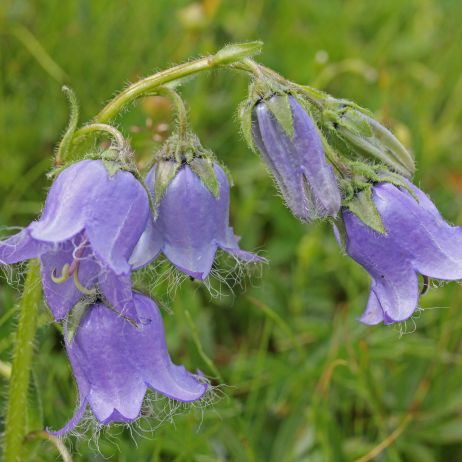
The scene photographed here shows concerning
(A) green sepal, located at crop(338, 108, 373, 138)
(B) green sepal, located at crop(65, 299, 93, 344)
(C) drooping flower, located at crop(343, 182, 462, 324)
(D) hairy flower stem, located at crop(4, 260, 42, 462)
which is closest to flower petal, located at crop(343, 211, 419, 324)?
(C) drooping flower, located at crop(343, 182, 462, 324)

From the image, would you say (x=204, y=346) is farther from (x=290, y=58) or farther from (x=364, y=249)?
(x=290, y=58)

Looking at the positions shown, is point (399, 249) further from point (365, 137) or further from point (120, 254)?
point (120, 254)

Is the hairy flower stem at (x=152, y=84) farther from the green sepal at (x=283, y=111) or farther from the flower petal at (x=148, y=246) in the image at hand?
the flower petal at (x=148, y=246)

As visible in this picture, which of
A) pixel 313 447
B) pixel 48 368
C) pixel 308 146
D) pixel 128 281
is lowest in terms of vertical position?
pixel 313 447

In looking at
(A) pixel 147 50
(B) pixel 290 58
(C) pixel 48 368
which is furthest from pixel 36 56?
(C) pixel 48 368

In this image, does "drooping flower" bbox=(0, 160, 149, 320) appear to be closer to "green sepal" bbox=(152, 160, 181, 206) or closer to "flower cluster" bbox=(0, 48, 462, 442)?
"flower cluster" bbox=(0, 48, 462, 442)

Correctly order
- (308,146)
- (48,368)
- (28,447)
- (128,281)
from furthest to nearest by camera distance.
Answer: (48,368) < (28,447) < (308,146) < (128,281)
